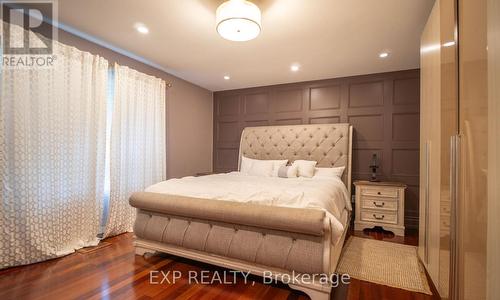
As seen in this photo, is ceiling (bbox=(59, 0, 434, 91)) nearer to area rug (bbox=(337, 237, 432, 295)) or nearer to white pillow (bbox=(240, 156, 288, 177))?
white pillow (bbox=(240, 156, 288, 177))

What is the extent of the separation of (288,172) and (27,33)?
327cm

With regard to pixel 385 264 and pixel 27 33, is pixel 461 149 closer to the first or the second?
pixel 385 264

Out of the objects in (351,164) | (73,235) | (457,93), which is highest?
(457,93)

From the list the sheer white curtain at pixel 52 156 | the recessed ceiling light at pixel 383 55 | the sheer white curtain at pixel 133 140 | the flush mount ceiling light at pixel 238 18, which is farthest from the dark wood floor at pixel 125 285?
the recessed ceiling light at pixel 383 55

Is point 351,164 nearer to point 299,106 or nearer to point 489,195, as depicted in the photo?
point 299,106

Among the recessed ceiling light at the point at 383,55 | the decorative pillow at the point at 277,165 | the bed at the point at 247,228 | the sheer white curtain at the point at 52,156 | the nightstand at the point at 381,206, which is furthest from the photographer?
the decorative pillow at the point at 277,165

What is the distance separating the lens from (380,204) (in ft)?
10.2

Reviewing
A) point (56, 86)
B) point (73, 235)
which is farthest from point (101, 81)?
point (73, 235)

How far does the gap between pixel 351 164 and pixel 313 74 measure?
160 centimetres

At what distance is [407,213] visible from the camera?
11.0ft

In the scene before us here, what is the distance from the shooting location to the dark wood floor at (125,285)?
1.66 m

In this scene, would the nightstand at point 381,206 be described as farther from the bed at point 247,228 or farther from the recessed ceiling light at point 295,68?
the recessed ceiling light at point 295,68

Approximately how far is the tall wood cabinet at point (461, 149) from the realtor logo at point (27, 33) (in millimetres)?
3144

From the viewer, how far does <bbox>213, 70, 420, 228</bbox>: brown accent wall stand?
3350 millimetres
